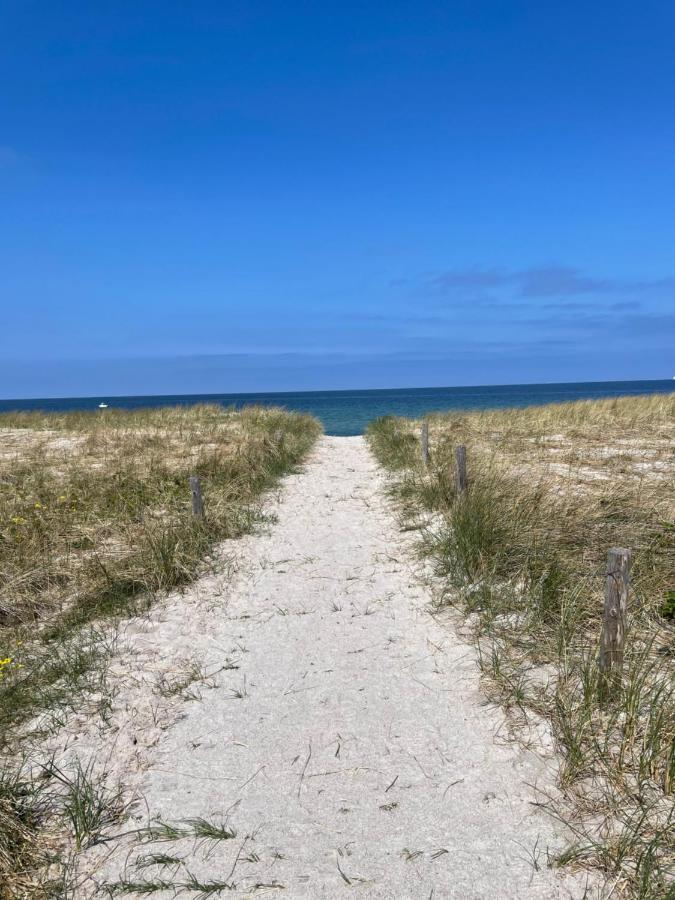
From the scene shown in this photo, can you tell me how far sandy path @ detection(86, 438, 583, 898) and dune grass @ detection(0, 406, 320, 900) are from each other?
444 mm

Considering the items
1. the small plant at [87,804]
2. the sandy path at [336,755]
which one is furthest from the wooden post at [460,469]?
the small plant at [87,804]

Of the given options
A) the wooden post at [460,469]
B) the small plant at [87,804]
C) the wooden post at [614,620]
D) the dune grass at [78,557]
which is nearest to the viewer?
the small plant at [87,804]

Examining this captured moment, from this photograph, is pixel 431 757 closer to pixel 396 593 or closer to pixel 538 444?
pixel 396 593

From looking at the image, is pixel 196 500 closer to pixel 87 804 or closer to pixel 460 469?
pixel 460 469

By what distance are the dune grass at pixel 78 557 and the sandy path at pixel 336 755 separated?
17.5 inches

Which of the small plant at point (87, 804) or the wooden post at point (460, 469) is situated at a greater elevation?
the wooden post at point (460, 469)

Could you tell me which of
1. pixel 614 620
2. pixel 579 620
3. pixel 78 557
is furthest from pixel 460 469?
pixel 78 557

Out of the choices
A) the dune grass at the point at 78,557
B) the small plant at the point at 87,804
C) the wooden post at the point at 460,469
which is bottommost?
the small plant at the point at 87,804

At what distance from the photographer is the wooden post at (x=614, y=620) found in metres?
3.75

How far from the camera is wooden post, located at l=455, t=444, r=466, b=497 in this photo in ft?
28.2

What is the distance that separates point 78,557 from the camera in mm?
7262

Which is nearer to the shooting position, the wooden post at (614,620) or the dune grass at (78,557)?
the dune grass at (78,557)

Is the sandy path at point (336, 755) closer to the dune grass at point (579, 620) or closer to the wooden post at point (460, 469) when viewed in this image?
the dune grass at point (579, 620)

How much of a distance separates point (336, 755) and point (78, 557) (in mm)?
4973
